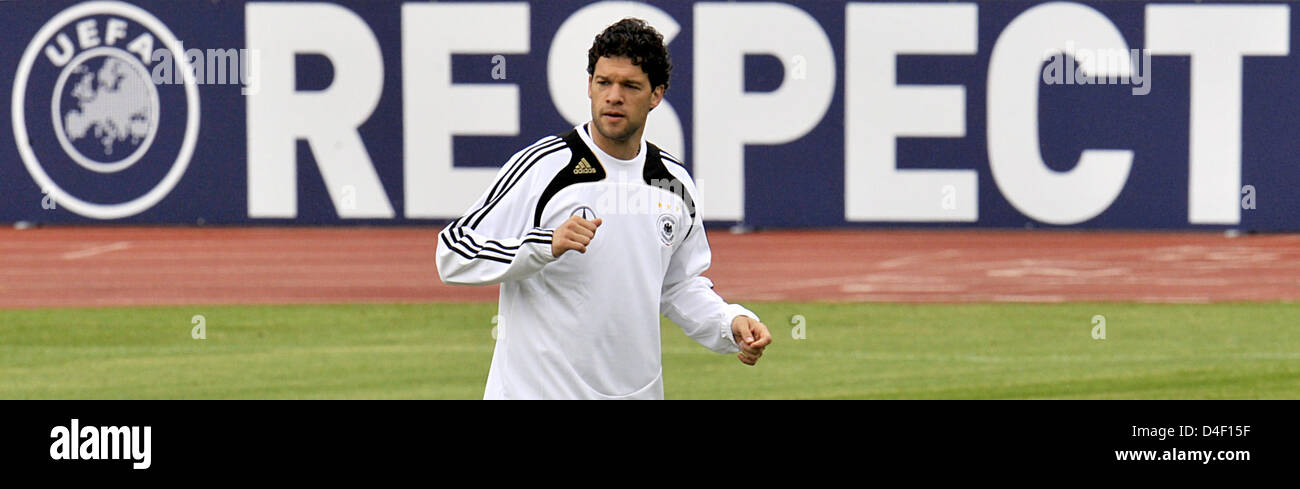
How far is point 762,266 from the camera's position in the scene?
19375 millimetres

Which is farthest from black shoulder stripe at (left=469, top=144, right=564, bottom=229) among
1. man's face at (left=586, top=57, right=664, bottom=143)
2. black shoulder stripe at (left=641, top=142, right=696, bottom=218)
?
black shoulder stripe at (left=641, top=142, right=696, bottom=218)

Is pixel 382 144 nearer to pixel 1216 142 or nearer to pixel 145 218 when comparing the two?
pixel 145 218

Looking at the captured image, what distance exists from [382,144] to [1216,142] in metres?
9.37

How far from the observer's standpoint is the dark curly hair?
5.07 m

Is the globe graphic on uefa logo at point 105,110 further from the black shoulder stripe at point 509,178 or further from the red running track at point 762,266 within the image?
the black shoulder stripe at point 509,178

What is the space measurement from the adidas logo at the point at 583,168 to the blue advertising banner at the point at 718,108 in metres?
16.0

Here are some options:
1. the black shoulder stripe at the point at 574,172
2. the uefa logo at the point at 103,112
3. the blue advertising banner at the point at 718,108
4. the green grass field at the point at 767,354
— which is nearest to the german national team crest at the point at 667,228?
the black shoulder stripe at the point at 574,172

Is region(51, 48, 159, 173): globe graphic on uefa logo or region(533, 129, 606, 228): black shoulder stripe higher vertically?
region(51, 48, 159, 173): globe graphic on uefa logo

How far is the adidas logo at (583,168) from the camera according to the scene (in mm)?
5105

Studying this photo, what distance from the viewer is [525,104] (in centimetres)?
2158

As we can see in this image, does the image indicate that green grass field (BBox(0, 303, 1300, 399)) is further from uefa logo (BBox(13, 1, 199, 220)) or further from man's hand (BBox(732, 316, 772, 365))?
uefa logo (BBox(13, 1, 199, 220))

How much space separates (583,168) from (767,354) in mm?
7901

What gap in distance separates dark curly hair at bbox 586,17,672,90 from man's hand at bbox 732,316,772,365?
0.70 meters

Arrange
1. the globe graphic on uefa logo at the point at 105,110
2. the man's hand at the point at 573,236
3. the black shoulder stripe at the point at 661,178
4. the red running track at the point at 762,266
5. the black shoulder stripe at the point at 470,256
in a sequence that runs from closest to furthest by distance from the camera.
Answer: the man's hand at the point at 573,236
the black shoulder stripe at the point at 470,256
the black shoulder stripe at the point at 661,178
the red running track at the point at 762,266
the globe graphic on uefa logo at the point at 105,110
